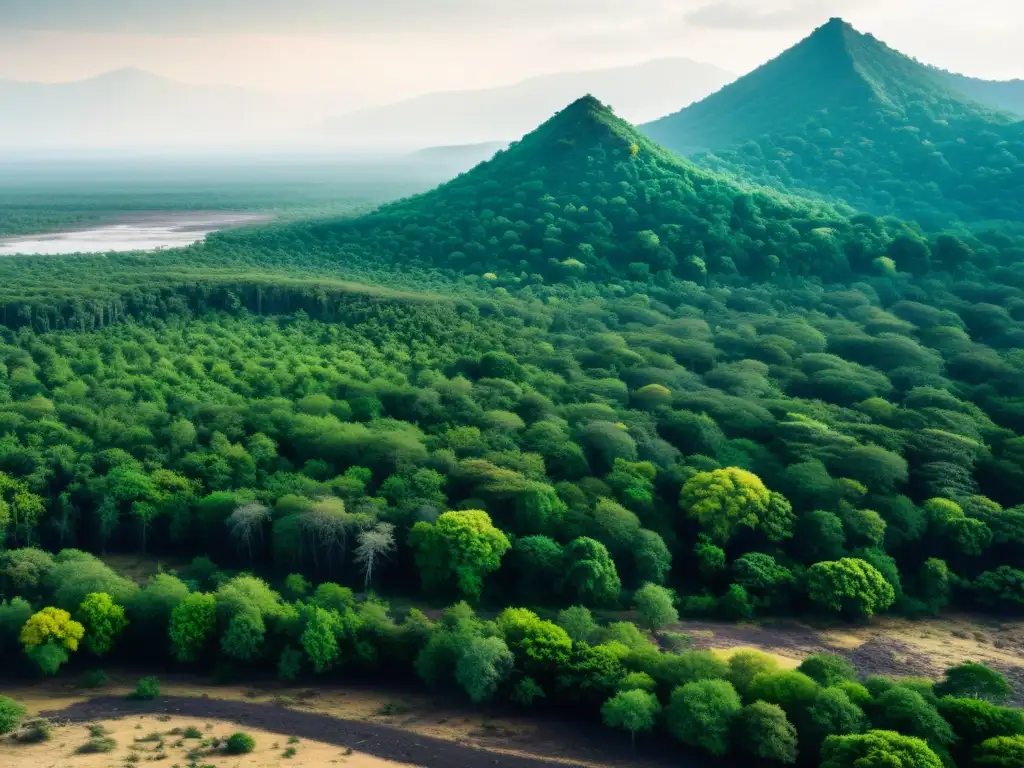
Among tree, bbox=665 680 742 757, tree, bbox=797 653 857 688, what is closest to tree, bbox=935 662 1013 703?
tree, bbox=797 653 857 688

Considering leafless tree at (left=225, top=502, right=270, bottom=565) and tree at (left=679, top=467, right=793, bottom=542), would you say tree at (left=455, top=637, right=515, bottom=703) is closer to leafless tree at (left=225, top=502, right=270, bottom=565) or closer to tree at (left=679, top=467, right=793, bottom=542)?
leafless tree at (left=225, top=502, right=270, bottom=565)

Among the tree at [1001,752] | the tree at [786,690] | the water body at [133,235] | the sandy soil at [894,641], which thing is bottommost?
the sandy soil at [894,641]

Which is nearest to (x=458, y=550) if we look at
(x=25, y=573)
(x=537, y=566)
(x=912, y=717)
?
(x=537, y=566)

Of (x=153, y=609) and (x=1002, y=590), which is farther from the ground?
(x=153, y=609)

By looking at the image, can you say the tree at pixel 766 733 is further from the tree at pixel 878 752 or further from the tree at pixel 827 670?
the tree at pixel 827 670

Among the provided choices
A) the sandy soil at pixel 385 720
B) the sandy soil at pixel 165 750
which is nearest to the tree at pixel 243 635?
the sandy soil at pixel 385 720

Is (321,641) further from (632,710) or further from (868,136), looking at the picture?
(868,136)
